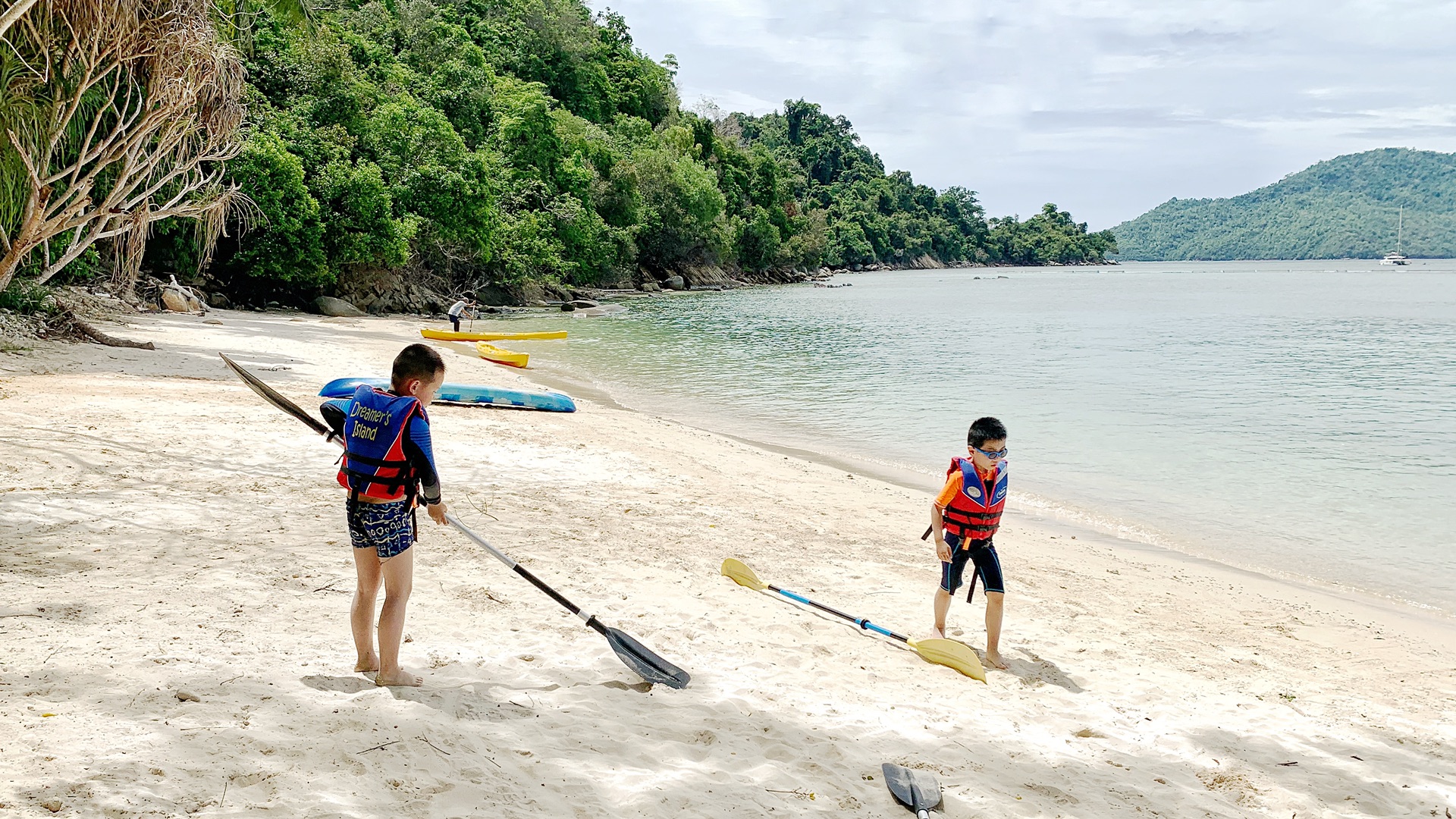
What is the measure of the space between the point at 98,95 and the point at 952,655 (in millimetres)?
14646

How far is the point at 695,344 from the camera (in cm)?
3045

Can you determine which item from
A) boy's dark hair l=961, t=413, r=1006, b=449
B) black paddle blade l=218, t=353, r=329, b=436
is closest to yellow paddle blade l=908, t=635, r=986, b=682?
boy's dark hair l=961, t=413, r=1006, b=449

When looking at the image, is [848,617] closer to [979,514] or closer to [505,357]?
[979,514]

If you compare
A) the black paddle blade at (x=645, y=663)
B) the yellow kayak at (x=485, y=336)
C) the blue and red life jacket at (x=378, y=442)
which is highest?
the blue and red life jacket at (x=378, y=442)

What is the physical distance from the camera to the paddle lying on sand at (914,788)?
3.65 m

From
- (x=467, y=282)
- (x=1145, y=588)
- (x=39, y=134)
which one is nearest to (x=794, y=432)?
(x=1145, y=588)

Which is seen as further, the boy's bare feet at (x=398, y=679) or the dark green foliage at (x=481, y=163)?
the dark green foliage at (x=481, y=163)

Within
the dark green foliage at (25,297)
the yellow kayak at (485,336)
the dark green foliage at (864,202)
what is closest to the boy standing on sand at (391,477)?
the dark green foliage at (25,297)

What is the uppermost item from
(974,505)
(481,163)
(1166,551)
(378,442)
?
(481,163)

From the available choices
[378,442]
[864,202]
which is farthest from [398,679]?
[864,202]

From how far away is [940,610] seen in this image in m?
5.86

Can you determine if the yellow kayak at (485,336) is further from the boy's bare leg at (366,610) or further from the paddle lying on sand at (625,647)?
the boy's bare leg at (366,610)

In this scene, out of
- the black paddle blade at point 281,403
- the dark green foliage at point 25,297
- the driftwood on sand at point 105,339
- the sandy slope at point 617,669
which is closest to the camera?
the sandy slope at point 617,669

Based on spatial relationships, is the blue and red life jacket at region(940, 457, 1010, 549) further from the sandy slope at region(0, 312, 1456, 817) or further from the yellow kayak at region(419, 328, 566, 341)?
the yellow kayak at region(419, 328, 566, 341)
